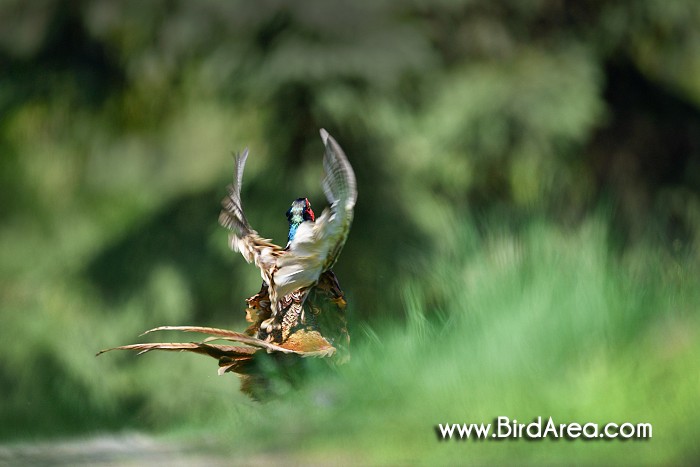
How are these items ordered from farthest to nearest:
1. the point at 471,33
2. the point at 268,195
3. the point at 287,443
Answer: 1. the point at 471,33
2. the point at 268,195
3. the point at 287,443

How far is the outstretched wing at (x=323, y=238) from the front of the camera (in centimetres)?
153

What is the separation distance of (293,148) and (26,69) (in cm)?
97

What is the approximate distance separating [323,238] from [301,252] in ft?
0.15

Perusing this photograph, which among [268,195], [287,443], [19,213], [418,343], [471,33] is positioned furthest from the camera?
[19,213]

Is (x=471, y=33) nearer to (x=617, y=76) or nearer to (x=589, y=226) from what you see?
(x=617, y=76)

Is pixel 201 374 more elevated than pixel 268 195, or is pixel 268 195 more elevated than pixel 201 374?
pixel 268 195

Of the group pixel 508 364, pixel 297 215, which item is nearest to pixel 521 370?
pixel 508 364

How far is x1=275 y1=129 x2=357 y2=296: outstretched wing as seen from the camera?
60.2 inches

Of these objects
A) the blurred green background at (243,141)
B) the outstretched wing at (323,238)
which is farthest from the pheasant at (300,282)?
the blurred green background at (243,141)

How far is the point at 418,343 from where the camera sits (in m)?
1.47

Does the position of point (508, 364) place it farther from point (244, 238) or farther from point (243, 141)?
point (243, 141)

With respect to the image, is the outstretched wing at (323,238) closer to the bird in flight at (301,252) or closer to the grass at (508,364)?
the bird in flight at (301,252)

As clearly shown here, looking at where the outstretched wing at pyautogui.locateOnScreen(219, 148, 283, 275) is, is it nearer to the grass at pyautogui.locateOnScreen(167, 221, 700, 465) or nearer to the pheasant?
the pheasant

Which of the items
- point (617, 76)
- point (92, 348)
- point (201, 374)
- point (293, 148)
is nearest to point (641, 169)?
point (617, 76)
